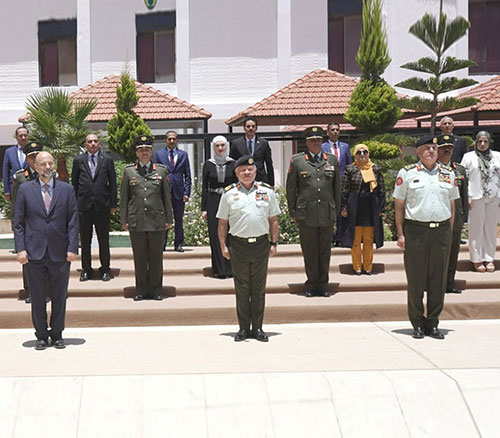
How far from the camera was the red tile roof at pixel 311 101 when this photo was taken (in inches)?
674

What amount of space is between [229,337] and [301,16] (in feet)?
53.2

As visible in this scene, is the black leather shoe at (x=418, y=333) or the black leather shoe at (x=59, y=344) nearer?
the black leather shoe at (x=59, y=344)

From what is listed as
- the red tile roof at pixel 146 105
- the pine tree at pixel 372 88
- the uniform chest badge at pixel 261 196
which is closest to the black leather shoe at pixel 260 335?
the uniform chest badge at pixel 261 196

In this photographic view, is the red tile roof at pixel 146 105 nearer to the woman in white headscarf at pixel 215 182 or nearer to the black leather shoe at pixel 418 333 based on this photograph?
the woman in white headscarf at pixel 215 182

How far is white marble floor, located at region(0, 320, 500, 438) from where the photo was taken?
5.26 m

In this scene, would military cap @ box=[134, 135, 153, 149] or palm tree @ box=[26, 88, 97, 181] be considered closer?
military cap @ box=[134, 135, 153, 149]

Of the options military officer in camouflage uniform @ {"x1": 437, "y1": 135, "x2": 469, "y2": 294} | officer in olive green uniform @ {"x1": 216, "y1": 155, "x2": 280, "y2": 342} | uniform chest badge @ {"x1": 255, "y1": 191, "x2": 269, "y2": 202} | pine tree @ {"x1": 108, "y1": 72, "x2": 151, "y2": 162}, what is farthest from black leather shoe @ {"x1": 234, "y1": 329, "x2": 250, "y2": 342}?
pine tree @ {"x1": 108, "y1": 72, "x2": 151, "y2": 162}

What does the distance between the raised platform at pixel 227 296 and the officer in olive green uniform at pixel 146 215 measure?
0.34 m

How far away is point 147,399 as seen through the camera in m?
5.51

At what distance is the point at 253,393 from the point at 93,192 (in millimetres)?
4878

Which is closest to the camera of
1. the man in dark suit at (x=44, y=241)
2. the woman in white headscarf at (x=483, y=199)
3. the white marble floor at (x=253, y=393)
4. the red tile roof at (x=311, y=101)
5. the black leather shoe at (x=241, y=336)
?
the white marble floor at (x=253, y=393)

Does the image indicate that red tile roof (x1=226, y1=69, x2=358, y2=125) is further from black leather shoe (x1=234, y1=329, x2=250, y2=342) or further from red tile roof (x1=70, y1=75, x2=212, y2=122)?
black leather shoe (x1=234, y1=329, x2=250, y2=342)

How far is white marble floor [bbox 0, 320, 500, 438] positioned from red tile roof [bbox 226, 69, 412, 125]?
11.0 metres

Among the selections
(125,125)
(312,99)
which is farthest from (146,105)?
(312,99)
